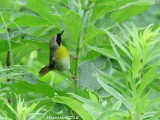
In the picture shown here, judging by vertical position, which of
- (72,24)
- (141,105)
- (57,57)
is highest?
(72,24)

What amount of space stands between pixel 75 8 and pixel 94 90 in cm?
42

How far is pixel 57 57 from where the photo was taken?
2535 millimetres

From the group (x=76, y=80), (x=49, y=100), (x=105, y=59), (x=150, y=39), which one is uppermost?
(x=150, y=39)

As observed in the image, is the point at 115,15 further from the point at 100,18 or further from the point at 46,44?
the point at 46,44

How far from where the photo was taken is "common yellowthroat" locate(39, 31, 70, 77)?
2.24m

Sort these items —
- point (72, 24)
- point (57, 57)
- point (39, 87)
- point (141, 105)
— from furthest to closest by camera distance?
point (57, 57), point (39, 87), point (72, 24), point (141, 105)

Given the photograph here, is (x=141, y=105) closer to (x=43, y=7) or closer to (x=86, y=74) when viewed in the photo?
(x=86, y=74)

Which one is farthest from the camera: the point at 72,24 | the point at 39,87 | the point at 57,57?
the point at 57,57

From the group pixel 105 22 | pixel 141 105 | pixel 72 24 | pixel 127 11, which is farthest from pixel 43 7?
pixel 141 105

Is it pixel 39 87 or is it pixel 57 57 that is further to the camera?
pixel 57 57

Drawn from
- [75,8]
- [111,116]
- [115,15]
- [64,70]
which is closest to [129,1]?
[115,15]

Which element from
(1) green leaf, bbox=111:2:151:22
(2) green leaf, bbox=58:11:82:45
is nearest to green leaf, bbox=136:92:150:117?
(2) green leaf, bbox=58:11:82:45

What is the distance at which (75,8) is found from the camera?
1.74 meters

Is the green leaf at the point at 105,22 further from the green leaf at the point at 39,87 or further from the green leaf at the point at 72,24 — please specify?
the green leaf at the point at 39,87
